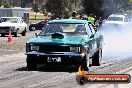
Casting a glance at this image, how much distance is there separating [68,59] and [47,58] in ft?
1.87

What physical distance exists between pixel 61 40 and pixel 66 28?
45.8 inches

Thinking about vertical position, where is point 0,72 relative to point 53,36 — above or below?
below

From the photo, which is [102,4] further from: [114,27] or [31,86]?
[31,86]

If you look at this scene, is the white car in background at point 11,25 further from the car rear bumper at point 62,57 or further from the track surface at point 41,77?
the car rear bumper at point 62,57

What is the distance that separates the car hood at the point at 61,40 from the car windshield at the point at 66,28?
1.34 feet

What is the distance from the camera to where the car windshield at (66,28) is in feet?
44.2

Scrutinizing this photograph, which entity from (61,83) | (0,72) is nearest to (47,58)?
(0,72)

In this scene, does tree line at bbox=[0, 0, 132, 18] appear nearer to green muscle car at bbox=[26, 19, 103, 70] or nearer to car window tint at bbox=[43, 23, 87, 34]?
car window tint at bbox=[43, 23, 87, 34]

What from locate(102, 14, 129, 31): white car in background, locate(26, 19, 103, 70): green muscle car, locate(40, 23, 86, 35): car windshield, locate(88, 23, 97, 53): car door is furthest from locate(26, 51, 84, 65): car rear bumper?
locate(102, 14, 129, 31): white car in background

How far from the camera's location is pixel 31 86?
912 cm

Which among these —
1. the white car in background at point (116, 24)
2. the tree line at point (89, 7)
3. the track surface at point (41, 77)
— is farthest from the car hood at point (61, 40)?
the tree line at point (89, 7)

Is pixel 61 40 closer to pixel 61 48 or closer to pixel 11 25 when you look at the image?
pixel 61 48

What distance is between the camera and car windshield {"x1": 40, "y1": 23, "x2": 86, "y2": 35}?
13461 mm

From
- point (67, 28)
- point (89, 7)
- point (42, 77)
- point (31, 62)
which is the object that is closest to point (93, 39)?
point (67, 28)
